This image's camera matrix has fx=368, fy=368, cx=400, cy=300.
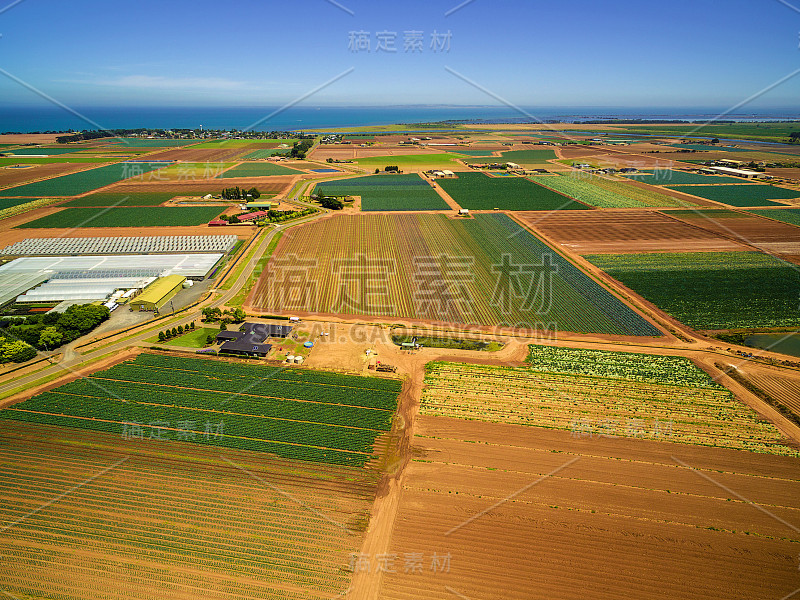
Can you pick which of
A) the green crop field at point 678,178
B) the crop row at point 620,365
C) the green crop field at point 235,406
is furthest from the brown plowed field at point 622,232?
the green crop field at point 235,406

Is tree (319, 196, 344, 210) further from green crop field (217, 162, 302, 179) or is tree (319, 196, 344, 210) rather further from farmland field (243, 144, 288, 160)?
farmland field (243, 144, 288, 160)

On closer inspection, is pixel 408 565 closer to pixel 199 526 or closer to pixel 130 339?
pixel 199 526

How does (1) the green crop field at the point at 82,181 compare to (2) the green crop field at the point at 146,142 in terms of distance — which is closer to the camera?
(1) the green crop field at the point at 82,181

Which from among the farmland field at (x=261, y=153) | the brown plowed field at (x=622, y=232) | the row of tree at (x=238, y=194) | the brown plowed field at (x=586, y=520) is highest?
the farmland field at (x=261, y=153)

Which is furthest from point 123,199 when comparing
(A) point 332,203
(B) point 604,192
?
(B) point 604,192

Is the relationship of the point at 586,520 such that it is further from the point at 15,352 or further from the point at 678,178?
the point at 678,178

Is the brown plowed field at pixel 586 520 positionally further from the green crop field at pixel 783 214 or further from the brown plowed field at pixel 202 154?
the brown plowed field at pixel 202 154
